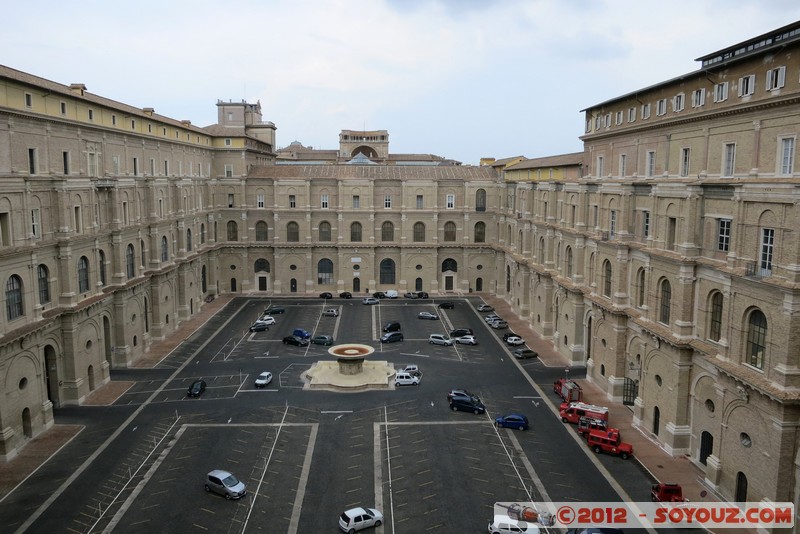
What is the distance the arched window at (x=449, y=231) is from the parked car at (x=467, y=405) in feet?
164

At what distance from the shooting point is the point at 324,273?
9581 cm

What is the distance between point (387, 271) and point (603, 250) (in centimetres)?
4674

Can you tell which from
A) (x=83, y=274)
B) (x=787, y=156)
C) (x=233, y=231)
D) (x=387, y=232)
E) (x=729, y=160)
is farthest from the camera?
(x=387, y=232)

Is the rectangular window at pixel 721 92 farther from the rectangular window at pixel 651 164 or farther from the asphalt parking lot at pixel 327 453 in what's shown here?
the asphalt parking lot at pixel 327 453

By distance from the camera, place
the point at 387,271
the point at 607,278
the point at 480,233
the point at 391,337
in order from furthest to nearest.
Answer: the point at 480,233, the point at 387,271, the point at 391,337, the point at 607,278

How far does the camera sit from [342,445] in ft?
138

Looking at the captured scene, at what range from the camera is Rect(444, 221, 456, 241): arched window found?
96.4 meters

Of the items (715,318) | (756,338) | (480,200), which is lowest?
(756,338)

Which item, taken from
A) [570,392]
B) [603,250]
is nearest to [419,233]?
[603,250]

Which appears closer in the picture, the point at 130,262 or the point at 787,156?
the point at 787,156

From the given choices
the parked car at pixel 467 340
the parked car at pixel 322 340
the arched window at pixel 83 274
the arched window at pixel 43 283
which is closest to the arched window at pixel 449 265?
the parked car at pixel 467 340

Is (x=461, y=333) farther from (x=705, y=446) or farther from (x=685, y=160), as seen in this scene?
(x=705, y=446)

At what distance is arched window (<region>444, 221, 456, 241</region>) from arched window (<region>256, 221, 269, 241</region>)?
28.2 meters

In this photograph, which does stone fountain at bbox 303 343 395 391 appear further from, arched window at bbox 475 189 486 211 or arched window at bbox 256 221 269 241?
arched window at bbox 475 189 486 211
